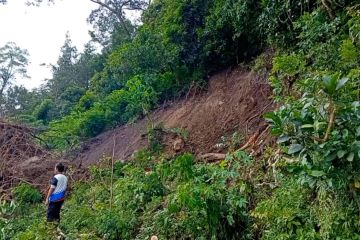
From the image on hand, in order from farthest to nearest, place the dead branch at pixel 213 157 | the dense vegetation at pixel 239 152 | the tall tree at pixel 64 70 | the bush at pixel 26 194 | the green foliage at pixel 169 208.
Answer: the tall tree at pixel 64 70 < the bush at pixel 26 194 < the dead branch at pixel 213 157 < the green foliage at pixel 169 208 < the dense vegetation at pixel 239 152

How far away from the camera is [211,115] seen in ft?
32.2

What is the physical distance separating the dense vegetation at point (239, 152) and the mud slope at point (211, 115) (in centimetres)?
58

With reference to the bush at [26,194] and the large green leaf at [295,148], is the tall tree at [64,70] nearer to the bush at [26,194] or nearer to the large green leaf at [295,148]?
the bush at [26,194]

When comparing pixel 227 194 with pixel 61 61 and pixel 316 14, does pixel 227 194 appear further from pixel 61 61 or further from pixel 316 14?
pixel 61 61

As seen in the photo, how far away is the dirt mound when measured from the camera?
10.1 meters

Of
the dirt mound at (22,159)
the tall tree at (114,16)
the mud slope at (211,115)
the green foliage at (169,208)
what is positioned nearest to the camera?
the green foliage at (169,208)

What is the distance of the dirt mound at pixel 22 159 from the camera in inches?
397

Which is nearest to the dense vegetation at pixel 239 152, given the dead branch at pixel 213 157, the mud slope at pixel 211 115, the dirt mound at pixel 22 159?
the mud slope at pixel 211 115

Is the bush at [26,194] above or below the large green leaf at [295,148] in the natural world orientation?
below

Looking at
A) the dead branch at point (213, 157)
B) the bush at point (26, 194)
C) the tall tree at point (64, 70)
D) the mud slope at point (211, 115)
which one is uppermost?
the tall tree at point (64, 70)

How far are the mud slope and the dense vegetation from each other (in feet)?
1.91

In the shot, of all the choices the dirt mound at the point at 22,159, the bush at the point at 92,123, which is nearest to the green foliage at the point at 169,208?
the dirt mound at the point at 22,159

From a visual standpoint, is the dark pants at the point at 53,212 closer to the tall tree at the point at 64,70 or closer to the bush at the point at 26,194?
the bush at the point at 26,194

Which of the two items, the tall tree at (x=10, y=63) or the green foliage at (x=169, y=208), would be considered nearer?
the green foliage at (x=169, y=208)
